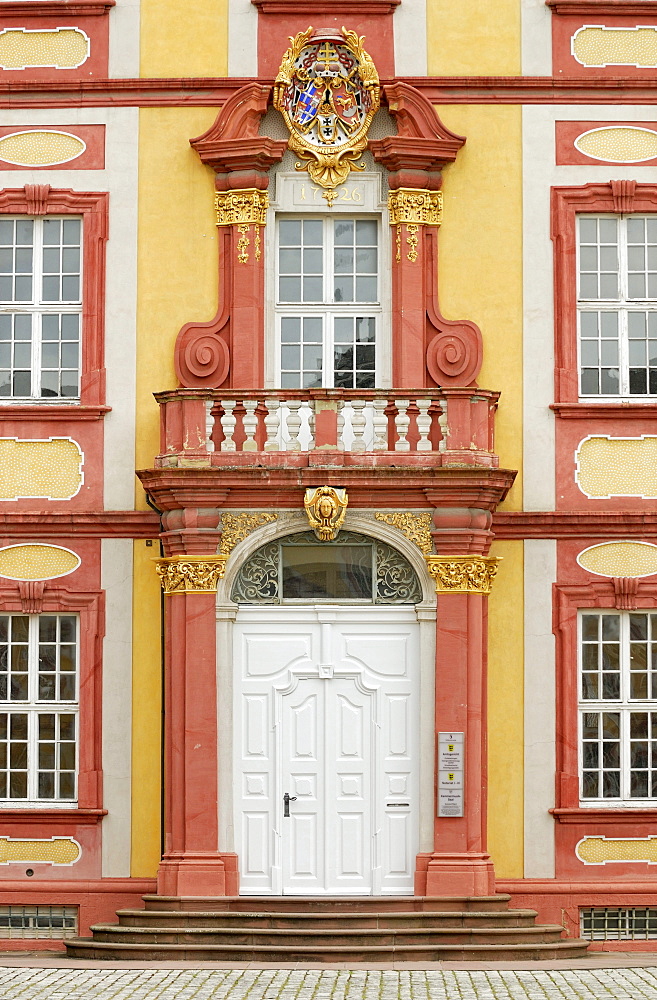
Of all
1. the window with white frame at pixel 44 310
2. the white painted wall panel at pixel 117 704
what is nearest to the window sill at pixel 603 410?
the white painted wall panel at pixel 117 704

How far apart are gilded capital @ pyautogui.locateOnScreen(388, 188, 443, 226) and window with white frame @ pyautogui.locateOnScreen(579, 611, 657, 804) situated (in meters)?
4.52

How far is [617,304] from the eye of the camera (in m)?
19.3

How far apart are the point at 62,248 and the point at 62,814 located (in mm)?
5744

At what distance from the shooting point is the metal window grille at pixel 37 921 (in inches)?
735

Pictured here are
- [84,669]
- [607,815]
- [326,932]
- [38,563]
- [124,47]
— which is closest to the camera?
[326,932]

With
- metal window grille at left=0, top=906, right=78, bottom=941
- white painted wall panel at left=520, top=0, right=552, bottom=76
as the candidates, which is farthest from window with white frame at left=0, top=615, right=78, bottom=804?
white painted wall panel at left=520, top=0, right=552, bottom=76

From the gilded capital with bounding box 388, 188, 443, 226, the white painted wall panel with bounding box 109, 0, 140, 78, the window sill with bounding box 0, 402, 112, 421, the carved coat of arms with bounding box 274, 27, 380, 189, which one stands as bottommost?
the window sill with bounding box 0, 402, 112, 421

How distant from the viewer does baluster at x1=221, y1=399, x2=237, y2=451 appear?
18266 millimetres

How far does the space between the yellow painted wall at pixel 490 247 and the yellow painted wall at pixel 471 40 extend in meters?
0.43

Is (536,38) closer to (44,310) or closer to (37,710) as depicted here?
(44,310)

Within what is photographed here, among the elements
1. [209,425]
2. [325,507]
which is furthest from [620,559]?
[209,425]

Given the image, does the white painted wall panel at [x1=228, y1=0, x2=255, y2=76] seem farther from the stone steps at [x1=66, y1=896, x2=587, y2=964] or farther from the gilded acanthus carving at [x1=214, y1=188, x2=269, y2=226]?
the stone steps at [x1=66, y1=896, x2=587, y2=964]

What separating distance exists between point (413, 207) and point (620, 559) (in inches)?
162

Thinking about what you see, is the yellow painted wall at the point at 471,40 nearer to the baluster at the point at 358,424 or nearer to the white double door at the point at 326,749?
the baluster at the point at 358,424
